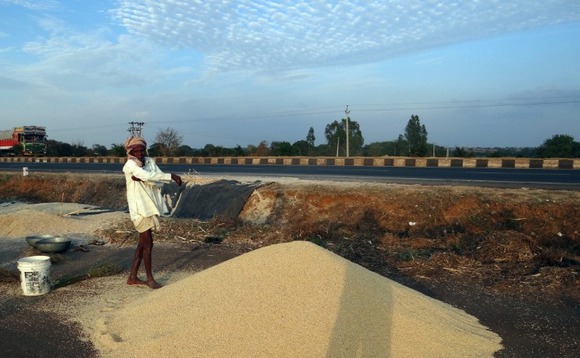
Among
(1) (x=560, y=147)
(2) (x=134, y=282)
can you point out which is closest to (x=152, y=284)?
(2) (x=134, y=282)

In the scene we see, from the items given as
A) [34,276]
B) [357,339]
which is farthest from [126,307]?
[357,339]

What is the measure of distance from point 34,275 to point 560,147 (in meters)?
28.3

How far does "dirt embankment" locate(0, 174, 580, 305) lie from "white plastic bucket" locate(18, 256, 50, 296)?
3458mm

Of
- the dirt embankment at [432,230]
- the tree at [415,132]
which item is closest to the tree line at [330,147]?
the tree at [415,132]

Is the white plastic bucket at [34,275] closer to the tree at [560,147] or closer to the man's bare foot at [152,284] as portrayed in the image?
the man's bare foot at [152,284]

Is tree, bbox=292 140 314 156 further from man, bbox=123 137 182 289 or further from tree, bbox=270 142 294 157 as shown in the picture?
man, bbox=123 137 182 289

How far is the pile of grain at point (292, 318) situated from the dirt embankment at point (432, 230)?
5.26 feet

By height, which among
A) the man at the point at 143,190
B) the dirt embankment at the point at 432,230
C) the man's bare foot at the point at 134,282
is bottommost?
the man's bare foot at the point at 134,282

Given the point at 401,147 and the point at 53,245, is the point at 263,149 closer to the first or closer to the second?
the point at 401,147

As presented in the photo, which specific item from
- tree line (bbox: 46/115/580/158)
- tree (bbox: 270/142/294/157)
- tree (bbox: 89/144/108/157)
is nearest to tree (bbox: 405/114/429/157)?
tree line (bbox: 46/115/580/158)

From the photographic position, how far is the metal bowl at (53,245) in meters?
7.60

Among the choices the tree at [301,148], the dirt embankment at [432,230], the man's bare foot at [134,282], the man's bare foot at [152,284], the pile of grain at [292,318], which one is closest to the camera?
the pile of grain at [292,318]

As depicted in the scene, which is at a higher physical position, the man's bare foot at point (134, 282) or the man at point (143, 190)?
the man at point (143, 190)

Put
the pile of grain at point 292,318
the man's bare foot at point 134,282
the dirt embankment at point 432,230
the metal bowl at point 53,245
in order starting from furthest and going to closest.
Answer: the metal bowl at point 53,245
the dirt embankment at point 432,230
the man's bare foot at point 134,282
the pile of grain at point 292,318
